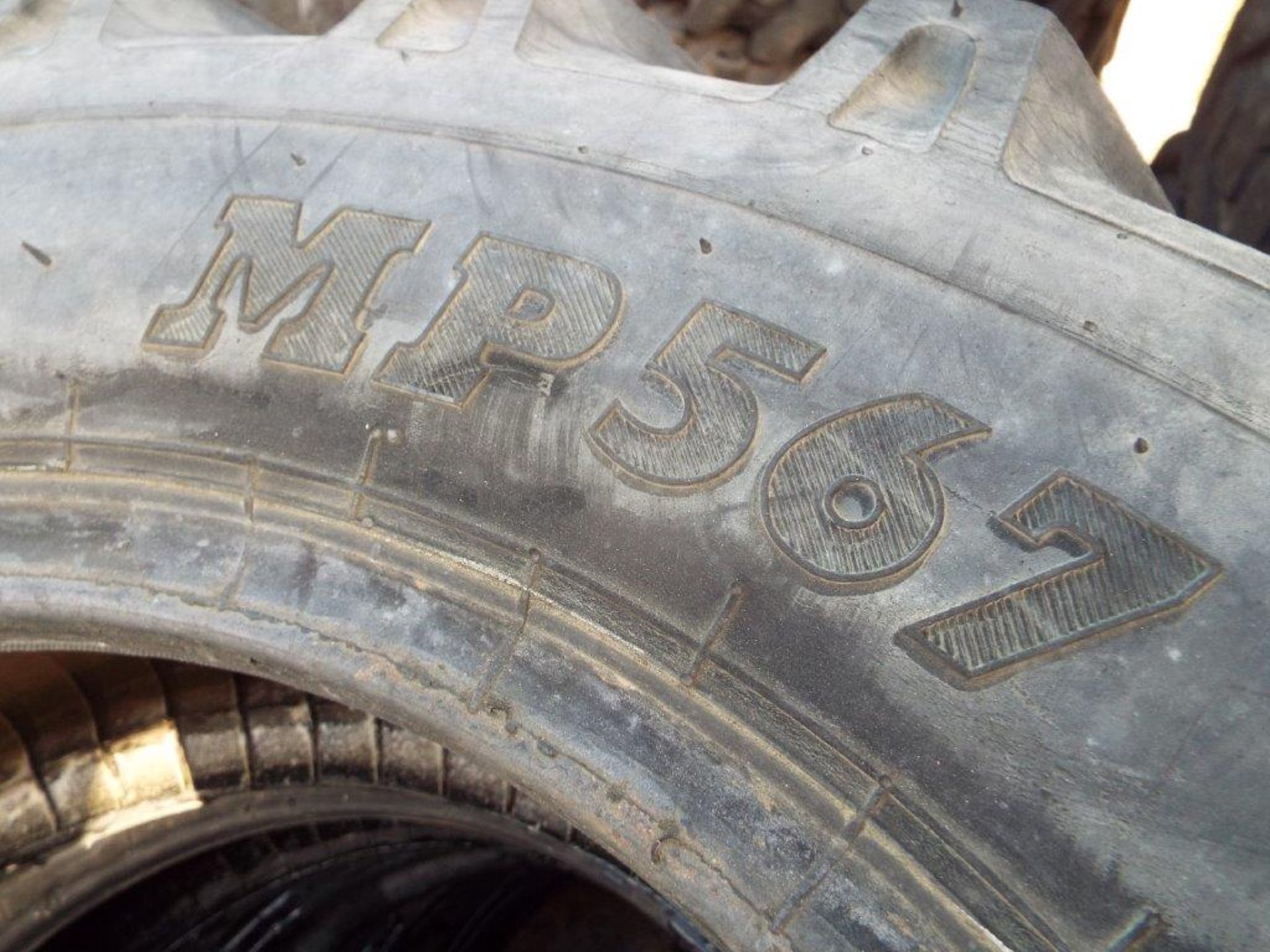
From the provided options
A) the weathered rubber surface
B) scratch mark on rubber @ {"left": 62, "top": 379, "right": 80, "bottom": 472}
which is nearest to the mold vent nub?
the weathered rubber surface

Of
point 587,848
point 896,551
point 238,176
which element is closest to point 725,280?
point 896,551

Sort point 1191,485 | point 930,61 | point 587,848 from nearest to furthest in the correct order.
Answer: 1. point 1191,485
2. point 930,61
3. point 587,848

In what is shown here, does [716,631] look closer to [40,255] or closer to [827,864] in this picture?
[827,864]

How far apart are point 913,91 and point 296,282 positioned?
50cm

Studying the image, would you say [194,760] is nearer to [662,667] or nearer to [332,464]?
[332,464]

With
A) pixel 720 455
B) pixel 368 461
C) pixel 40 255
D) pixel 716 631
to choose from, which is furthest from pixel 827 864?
pixel 40 255

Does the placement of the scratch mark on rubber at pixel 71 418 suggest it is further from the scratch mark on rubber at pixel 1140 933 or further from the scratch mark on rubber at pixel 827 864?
the scratch mark on rubber at pixel 1140 933

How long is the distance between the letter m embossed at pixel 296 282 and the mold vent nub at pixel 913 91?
0.35 m

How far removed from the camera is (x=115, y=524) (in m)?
0.84

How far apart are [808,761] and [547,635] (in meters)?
0.18

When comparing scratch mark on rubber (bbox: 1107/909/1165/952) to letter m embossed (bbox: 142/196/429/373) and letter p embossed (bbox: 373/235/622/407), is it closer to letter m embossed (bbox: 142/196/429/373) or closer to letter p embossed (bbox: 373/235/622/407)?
letter p embossed (bbox: 373/235/622/407)

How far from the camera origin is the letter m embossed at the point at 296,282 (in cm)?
85

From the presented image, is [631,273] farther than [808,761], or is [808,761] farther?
[631,273]

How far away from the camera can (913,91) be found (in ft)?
2.97
